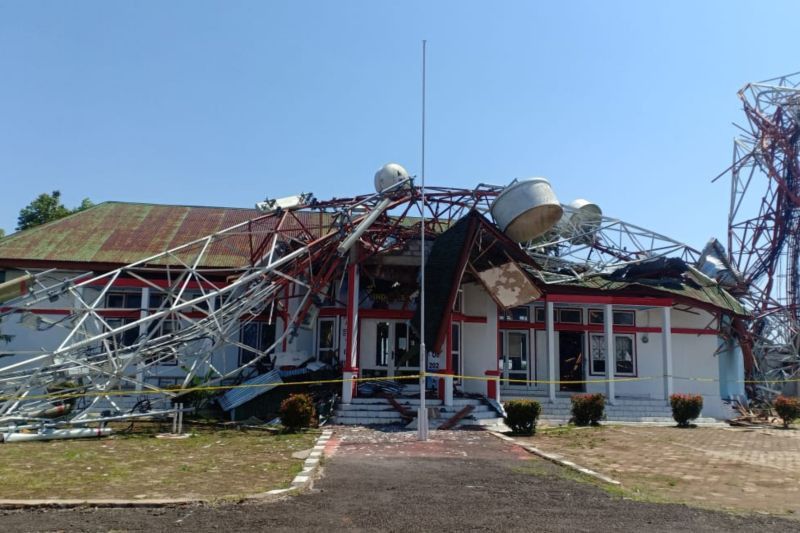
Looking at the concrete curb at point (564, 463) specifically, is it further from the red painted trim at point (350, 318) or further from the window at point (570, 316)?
the window at point (570, 316)

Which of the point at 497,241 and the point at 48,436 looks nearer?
the point at 48,436

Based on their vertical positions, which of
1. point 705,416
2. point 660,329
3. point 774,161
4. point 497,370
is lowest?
point 705,416

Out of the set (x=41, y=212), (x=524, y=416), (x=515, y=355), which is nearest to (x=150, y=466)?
(x=524, y=416)

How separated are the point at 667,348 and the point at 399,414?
38.2 ft

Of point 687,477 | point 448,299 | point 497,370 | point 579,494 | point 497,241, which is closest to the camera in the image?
point 579,494

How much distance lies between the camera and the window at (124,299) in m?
24.8

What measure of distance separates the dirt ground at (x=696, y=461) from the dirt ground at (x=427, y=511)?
1.09 meters

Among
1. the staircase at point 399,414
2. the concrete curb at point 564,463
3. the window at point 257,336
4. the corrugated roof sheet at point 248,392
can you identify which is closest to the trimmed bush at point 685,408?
the staircase at point 399,414

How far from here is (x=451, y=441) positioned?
15672 millimetres

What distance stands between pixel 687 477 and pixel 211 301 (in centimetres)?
1426

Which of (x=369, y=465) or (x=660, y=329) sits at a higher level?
(x=660, y=329)

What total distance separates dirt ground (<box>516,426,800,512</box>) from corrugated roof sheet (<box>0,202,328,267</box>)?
556 inches

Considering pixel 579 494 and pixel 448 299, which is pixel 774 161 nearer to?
pixel 448 299

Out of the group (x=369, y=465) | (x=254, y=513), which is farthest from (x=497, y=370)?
(x=254, y=513)
